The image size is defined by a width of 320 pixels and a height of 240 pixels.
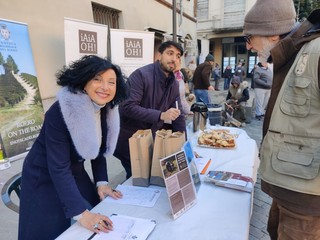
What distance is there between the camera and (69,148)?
3.76 ft

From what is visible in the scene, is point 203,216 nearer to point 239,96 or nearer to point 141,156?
point 141,156

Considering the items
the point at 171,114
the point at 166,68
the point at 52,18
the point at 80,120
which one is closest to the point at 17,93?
the point at 52,18

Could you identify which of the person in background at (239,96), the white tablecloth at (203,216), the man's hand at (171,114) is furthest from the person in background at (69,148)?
the person in background at (239,96)

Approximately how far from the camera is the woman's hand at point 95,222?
1034mm

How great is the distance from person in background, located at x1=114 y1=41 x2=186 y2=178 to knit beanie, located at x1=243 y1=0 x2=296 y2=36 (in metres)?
0.93

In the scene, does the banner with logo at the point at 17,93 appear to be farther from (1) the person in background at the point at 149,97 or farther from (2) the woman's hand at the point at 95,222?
(2) the woman's hand at the point at 95,222

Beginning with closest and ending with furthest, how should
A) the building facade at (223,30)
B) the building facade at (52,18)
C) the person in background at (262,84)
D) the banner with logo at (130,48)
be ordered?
the building facade at (52,18)
the banner with logo at (130,48)
the person in background at (262,84)
the building facade at (223,30)

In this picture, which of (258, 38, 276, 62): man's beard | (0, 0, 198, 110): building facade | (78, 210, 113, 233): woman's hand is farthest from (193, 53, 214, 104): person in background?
(78, 210, 113, 233): woman's hand

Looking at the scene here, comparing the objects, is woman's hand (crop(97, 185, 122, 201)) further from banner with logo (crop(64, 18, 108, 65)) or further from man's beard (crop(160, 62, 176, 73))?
banner with logo (crop(64, 18, 108, 65))

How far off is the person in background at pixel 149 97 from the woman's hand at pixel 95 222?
0.89 m

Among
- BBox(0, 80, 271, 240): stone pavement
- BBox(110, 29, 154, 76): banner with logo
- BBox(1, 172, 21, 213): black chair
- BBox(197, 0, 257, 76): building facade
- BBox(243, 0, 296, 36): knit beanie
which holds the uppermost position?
BBox(197, 0, 257, 76): building facade

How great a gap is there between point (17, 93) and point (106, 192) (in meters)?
2.56

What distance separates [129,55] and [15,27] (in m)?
2.01

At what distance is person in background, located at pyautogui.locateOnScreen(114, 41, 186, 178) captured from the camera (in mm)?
1873
